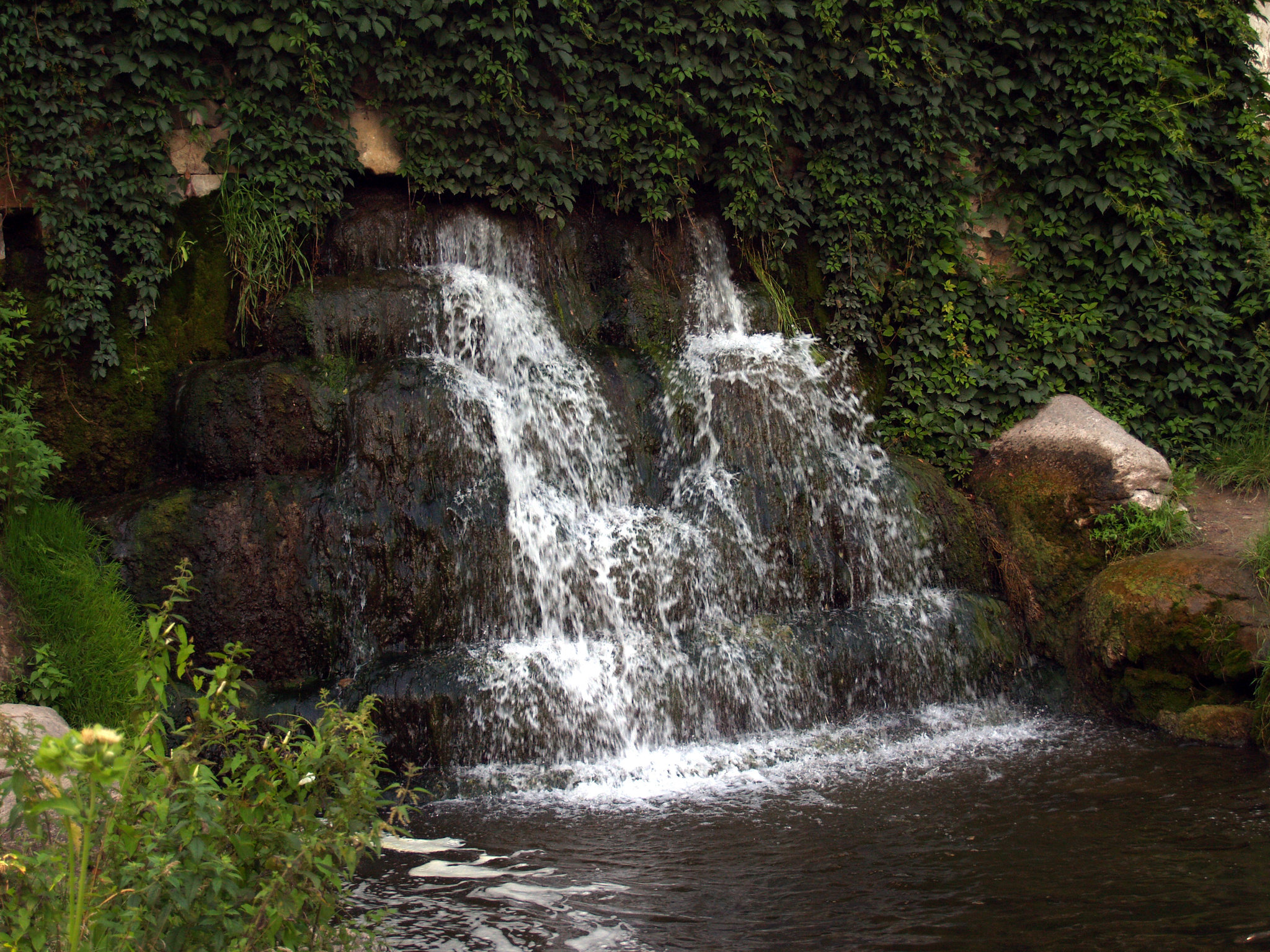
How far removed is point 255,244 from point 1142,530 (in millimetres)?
6341

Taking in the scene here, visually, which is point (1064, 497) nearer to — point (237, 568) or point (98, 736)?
point (237, 568)

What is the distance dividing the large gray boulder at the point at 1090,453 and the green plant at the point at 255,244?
549cm

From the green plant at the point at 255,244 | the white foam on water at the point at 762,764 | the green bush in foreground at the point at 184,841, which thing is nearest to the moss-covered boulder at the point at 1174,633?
the white foam on water at the point at 762,764

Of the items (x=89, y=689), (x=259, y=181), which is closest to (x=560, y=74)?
(x=259, y=181)

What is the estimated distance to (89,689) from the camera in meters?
4.92

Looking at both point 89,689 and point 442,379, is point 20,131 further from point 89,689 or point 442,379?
point 89,689

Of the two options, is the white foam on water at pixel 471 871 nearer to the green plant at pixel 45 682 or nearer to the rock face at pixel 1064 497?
the green plant at pixel 45 682

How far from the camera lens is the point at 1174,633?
582 centimetres

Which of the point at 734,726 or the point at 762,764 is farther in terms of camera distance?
the point at 734,726

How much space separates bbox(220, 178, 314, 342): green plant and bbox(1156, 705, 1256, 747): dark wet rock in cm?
626

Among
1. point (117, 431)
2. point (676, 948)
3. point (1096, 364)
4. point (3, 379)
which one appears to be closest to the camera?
point (676, 948)

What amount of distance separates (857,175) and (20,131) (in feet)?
19.6

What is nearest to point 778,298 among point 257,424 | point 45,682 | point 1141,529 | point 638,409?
point 638,409

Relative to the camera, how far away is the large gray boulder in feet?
22.2
